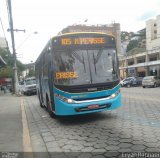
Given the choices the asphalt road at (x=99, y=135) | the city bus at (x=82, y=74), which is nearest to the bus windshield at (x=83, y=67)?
the city bus at (x=82, y=74)

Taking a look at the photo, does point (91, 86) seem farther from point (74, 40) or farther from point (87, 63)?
point (74, 40)

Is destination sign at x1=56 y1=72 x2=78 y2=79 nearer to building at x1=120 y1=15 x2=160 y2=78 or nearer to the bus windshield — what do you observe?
the bus windshield

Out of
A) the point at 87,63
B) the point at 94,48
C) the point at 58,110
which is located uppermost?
the point at 94,48

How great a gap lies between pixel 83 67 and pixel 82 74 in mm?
244

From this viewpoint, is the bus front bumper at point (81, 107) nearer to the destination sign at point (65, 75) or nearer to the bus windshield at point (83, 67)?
the bus windshield at point (83, 67)

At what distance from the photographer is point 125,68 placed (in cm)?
5300

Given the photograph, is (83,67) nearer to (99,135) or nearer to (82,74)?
(82,74)

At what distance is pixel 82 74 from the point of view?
7.99 metres

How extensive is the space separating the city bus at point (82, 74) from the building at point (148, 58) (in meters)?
32.6

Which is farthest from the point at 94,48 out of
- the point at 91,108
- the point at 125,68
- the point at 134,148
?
the point at 125,68

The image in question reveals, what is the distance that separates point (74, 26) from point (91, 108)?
81604mm

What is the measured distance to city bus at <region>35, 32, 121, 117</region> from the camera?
787 centimetres

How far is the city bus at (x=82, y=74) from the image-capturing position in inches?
310

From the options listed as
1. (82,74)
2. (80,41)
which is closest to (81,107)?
(82,74)
